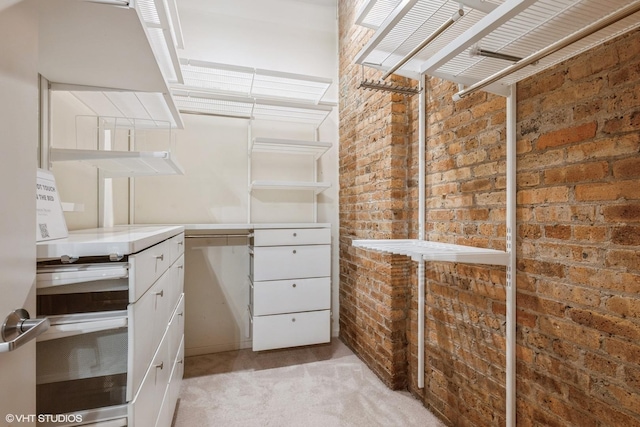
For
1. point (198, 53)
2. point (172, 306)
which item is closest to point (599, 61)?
point (172, 306)

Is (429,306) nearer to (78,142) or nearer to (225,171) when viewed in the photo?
(225,171)

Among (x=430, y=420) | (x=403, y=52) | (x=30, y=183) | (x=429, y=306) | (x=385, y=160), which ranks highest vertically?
(x=403, y=52)

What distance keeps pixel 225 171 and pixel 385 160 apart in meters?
1.41

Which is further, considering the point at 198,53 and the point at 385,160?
the point at 198,53

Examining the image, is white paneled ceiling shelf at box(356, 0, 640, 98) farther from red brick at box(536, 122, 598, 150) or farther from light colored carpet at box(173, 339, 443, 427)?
light colored carpet at box(173, 339, 443, 427)

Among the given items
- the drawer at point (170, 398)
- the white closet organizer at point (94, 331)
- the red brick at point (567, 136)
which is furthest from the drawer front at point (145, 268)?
the red brick at point (567, 136)

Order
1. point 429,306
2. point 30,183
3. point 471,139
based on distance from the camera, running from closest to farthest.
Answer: point 30,183 < point 471,139 < point 429,306

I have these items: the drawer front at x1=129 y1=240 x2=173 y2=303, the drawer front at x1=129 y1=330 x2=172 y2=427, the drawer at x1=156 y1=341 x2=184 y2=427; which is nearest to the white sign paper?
the drawer front at x1=129 y1=240 x2=173 y2=303

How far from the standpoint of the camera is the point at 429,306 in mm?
1788

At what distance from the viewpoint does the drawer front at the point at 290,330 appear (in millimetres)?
2279

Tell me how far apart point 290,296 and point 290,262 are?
0.85 feet

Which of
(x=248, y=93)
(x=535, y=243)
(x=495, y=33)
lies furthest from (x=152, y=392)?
(x=248, y=93)

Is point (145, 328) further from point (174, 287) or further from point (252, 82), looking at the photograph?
point (252, 82)

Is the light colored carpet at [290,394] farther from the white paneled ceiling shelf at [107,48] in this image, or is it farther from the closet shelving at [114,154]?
the white paneled ceiling shelf at [107,48]
